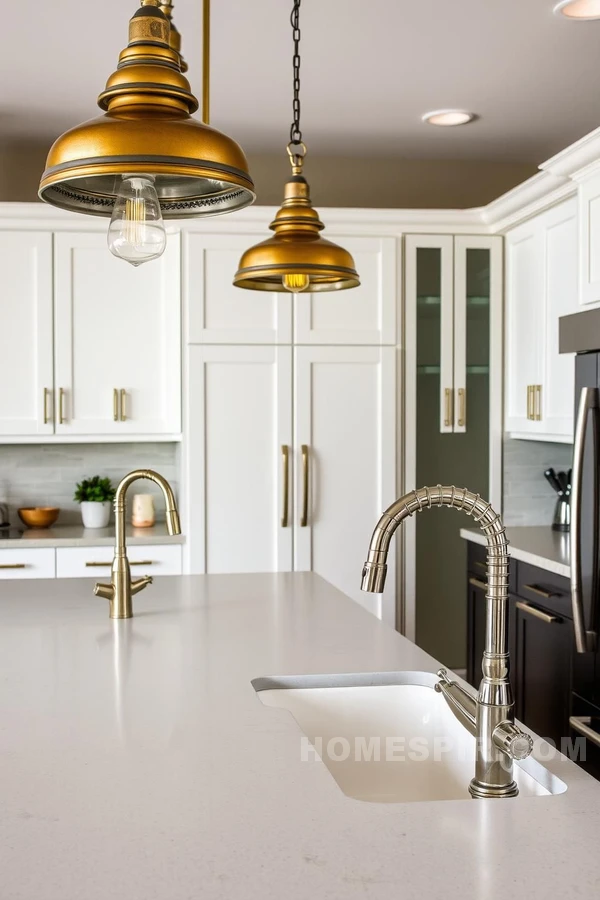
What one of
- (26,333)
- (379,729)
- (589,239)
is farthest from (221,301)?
(379,729)

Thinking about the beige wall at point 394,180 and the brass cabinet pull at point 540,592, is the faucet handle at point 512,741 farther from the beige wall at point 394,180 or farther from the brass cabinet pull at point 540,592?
the beige wall at point 394,180

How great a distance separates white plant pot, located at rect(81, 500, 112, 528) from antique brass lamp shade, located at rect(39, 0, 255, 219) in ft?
9.62

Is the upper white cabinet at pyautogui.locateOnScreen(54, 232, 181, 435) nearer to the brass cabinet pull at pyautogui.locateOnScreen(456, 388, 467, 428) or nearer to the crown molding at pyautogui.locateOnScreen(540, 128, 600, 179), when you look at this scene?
the brass cabinet pull at pyautogui.locateOnScreen(456, 388, 467, 428)

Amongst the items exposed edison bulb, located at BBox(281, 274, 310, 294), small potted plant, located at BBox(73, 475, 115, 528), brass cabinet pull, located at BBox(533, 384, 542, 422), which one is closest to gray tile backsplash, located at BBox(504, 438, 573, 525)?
brass cabinet pull, located at BBox(533, 384, 542, 422)

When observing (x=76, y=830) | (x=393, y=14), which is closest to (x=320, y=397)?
(x=393, y=14)

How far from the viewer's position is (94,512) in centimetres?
420

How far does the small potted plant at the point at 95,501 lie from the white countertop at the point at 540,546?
1.58m

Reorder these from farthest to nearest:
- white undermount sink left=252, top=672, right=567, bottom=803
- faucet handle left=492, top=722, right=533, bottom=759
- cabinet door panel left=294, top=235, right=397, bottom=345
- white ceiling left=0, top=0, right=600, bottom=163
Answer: cabinet door panel left=294, top=235, right=397, bottom=345 < white ceiling left=0, top=0, right=600, bottom=163 < white undermount sink left=252, top=672, right=567, bottom=803 < faucet handle left=492, top=722, right=533, bottom=759

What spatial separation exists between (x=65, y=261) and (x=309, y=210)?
7.28 feet

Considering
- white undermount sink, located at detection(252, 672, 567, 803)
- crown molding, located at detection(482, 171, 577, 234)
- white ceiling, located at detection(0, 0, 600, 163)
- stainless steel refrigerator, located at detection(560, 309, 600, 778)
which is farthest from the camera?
crown molding, located at detection(482, 171, 577, 234)

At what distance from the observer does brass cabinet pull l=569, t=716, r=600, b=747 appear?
2791 millimetres

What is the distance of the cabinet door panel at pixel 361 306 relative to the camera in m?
4.14

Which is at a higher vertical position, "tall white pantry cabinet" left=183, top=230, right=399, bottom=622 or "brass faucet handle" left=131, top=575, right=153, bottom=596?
"tall white pantry cabinet" left=183, top=230, right=399, bottom=622

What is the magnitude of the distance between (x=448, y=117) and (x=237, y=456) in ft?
5.45
